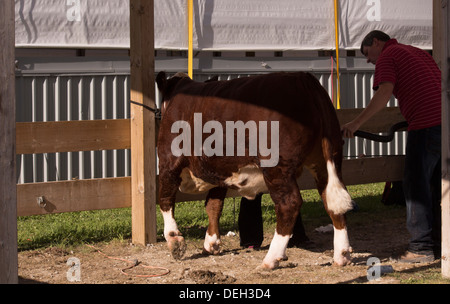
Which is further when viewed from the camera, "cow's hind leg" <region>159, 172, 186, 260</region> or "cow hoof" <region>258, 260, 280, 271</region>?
"cow's hind leg" <region>159, 172, 186, 260</region>

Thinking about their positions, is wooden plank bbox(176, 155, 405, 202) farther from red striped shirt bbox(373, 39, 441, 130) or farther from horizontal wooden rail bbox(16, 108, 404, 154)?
horizontal wooden rail bbox(16, 108, 404, 154)

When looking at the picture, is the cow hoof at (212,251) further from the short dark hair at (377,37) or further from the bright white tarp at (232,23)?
the bright white tarp at (232,23)

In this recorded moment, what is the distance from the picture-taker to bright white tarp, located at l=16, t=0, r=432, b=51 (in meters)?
9.20

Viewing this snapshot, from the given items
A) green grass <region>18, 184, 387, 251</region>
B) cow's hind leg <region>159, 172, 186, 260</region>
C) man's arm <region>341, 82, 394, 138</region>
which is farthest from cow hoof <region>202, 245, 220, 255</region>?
man's arm <region>341, 82, 394, 138</region>

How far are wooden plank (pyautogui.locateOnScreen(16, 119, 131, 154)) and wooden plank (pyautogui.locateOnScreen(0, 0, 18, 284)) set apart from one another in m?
2.57

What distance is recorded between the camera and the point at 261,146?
5.31m

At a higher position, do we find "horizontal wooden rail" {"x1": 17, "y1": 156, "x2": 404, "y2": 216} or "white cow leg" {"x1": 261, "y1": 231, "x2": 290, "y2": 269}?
"horizontal wooden rail" {"x1": 17, "y1": 156, "x2": 404, "y2": 216}

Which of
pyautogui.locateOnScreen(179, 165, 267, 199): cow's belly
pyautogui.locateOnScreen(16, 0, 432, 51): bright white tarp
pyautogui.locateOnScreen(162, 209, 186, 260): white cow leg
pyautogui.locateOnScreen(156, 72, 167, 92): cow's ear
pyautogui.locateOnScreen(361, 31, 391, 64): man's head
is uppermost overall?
pyautogui.locateOnScreen(16, 0, 432, 51): bright white tarp

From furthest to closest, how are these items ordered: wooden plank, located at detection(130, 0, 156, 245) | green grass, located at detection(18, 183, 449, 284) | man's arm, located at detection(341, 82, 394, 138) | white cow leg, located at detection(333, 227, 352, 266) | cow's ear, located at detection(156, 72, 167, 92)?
green grass, located at detection(18, 183, 449, 284) < wooden plank, located at detection(130, 0, 156, 245) < cow's ear, located at detection(156, 72, 167, 92) < man's arm, located at detection(341, 82, 394, 138) < white cow leg, located at detection(333, 227, 352, 266)

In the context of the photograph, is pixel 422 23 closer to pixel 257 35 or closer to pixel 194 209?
pixel 257 35

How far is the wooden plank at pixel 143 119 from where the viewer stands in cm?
664

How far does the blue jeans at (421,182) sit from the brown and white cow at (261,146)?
2.39 ft

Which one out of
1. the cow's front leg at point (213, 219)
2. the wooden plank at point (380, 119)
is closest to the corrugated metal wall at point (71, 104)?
the wooden plank at point (380, 119)

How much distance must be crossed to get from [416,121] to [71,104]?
201 inches
